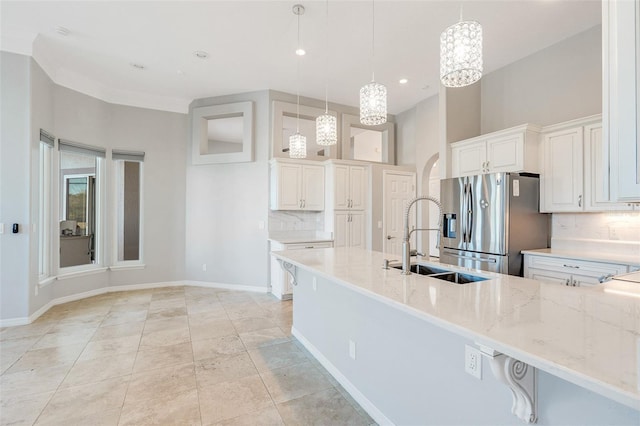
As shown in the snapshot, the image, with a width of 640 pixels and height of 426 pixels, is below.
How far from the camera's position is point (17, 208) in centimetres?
350

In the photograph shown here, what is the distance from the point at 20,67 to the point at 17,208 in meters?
1.66

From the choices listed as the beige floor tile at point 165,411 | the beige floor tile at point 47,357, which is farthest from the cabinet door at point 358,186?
the beige floor tile at point 47,357

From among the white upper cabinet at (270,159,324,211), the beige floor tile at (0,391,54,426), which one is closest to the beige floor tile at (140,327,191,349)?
the beige floor tile at (0,391,54,426)

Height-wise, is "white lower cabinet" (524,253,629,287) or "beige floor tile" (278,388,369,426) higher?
"white lower cabinet" (524,253,629,287)

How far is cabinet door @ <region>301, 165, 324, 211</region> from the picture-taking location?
4.97 meters

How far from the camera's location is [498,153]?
3629mm

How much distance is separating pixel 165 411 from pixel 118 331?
182 cm

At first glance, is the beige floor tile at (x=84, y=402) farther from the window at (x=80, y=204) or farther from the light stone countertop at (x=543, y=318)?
the window at (x=80, y=204)

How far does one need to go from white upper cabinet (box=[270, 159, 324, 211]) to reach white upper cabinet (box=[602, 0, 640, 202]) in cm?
401

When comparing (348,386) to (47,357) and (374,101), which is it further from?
(47,357)

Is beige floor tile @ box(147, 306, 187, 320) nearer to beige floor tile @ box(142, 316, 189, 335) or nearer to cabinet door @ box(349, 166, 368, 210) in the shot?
beige floor tile @ box(142, 316, 189, 335)

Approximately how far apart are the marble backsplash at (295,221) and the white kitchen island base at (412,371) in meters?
2.39

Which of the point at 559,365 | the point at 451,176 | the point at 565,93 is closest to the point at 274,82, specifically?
the point at 451,176

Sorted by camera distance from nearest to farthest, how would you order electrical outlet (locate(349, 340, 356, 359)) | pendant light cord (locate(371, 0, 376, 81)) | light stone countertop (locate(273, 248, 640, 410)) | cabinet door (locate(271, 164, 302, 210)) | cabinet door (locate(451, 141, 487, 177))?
light stone countertop (locate(273, 248, 640, 410)) → electrical outlet (locate(349, 340, 356, 359)) → pendant light cord (locate(371, 0, 376, 81)) → cabinet door (locate(451, 141, 487, 177)) → cabinet door (locate(271, 164, 302, 210))
